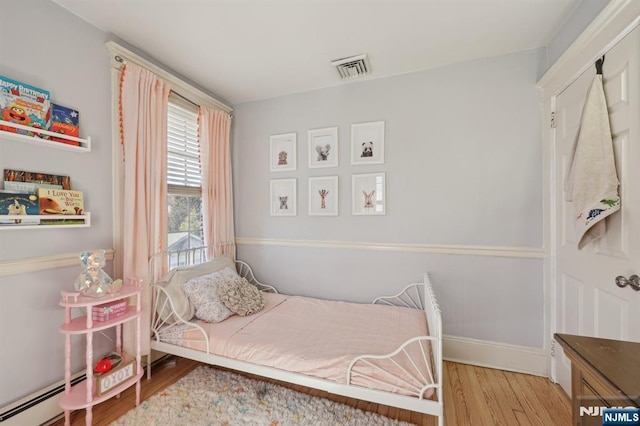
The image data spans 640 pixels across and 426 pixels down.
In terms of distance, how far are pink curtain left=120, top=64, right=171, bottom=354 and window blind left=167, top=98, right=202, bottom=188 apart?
0.79 feet

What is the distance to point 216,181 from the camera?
9.02 feet

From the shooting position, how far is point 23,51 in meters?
1.47

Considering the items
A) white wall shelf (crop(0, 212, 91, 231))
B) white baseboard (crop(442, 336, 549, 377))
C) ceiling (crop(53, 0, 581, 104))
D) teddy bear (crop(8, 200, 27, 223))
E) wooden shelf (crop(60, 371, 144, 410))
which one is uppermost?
ceiling (crop(53, 0, 581, 104))

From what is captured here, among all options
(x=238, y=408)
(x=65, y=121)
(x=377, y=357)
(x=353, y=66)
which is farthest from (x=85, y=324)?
(x=353, y=66)

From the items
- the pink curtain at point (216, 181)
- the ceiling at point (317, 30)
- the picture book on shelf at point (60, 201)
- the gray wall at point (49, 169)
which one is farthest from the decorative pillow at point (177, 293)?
the ceiling at point (317, 30)

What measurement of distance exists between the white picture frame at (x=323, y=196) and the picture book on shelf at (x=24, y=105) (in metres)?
1.96

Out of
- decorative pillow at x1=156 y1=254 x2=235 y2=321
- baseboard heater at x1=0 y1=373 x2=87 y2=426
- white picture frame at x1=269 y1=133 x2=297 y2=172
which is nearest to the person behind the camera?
baseboard heater at x1=0 y1=373 x2=87 y2=426

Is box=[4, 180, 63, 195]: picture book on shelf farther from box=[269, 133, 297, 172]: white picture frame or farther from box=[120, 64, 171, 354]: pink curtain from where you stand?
box=[269, 133, 297, 172]: white picture frame

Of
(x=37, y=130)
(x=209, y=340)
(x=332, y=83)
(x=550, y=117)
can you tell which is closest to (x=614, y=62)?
(x=550, y=117)

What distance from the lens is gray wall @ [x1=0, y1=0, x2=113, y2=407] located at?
143 centimetres

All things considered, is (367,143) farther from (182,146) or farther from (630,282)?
(630,282)

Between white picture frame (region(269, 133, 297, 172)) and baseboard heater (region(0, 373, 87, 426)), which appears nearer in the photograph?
baseboard heater (region(0, 373, 87, 426))

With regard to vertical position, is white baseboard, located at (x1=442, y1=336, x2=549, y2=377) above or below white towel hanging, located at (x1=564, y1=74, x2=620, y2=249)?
below

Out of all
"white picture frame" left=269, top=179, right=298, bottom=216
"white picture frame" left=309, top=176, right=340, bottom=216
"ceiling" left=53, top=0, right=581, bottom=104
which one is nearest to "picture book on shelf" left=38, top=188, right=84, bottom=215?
"ceiling" left=53, top=0, right=581, bottom=104
